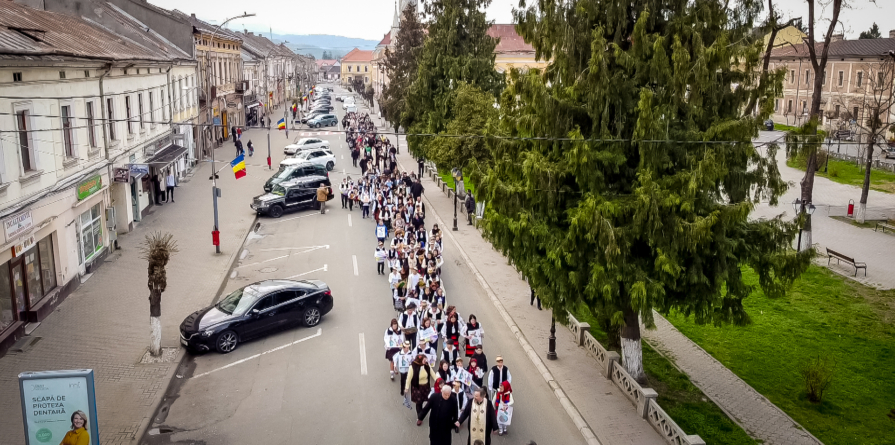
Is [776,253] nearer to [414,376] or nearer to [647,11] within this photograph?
[647,11]

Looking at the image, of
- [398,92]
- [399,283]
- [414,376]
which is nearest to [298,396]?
[414,376]

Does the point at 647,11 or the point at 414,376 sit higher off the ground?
the point at 647,11

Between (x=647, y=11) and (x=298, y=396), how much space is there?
9439mm

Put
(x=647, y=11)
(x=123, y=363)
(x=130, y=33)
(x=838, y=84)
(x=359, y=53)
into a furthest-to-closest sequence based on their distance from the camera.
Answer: (x=359, y=53) → (x=838, y=84) → (x=130, y=33) → (x=123, y=363) → (x=647, y=11)

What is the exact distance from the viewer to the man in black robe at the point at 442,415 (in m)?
10.6

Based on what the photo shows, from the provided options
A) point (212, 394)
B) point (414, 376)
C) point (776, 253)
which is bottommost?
point (212, 394)

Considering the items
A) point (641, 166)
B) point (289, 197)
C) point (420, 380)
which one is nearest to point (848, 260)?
point (641, 166)

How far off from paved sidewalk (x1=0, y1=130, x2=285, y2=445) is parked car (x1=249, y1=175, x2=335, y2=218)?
153cm

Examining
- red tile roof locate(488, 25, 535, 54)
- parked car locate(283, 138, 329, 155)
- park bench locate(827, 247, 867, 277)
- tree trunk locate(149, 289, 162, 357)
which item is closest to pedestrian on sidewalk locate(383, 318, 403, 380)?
tree trunk locate(149, 289, 162, 357)

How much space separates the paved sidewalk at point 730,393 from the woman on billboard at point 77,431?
421 inches

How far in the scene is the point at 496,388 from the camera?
39.9 ft

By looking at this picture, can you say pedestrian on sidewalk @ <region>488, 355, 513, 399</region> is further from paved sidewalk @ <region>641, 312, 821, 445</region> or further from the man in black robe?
paved sidewalk @ <region>641, 312, 821, 445</region>

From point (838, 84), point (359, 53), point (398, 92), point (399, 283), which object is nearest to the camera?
point (399, 283)

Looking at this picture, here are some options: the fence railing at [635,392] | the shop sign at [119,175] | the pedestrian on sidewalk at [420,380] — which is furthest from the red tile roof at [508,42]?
the pedestrian on sidewalk at [420,380]
